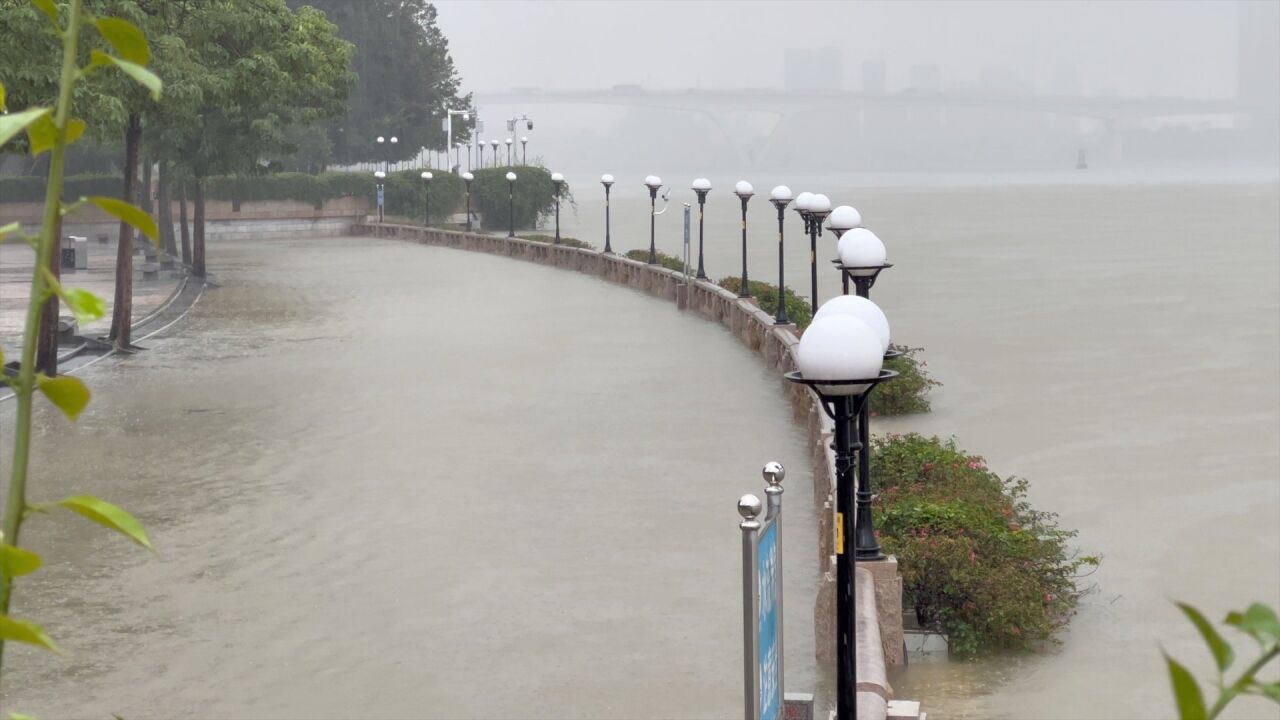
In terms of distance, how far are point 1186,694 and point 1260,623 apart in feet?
0.21

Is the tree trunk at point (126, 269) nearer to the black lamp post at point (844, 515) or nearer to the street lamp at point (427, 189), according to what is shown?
the black lamp post at point (844, 515)

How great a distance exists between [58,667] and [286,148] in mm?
32185

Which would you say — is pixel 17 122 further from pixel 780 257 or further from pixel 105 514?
pixel 780 257

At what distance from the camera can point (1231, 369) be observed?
34.9 m

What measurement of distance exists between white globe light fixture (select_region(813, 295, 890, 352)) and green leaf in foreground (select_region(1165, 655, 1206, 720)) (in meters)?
6.14

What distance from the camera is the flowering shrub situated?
13.6 metres

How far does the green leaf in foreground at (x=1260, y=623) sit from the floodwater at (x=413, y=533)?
10597 millimetres

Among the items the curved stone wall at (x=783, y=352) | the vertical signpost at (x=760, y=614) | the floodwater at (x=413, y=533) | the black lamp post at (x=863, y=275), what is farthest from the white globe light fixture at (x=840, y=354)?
the floodwater at (x=413, y=533)

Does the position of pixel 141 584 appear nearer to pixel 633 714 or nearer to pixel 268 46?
pixel 633 714

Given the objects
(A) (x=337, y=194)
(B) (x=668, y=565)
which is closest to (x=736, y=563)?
(B) (x=668, y=565)

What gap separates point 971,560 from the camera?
45.2 feet

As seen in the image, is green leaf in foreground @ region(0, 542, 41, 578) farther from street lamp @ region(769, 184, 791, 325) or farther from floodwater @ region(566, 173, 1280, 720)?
street lamp @ region(769, 184, 791, 325)

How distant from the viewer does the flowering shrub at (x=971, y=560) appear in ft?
44.5

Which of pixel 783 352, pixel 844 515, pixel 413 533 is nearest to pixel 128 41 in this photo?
pixel 844 515
